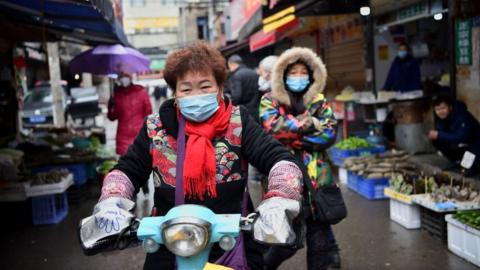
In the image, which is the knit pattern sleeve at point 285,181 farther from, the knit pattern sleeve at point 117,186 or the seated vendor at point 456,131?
the seated vendor at point 456,131

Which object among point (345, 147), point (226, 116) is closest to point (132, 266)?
point (226, 116)

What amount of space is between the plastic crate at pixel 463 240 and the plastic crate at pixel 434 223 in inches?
7.5

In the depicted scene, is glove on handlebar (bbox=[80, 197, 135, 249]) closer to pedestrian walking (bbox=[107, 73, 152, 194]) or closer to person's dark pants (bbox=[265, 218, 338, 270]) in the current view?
person's dark pants (bbox=[265, 218, 338, 270])

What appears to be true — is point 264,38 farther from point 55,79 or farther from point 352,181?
point 55,79

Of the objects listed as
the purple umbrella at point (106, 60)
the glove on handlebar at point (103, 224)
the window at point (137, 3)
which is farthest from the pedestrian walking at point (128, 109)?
the window at point (137, 3)

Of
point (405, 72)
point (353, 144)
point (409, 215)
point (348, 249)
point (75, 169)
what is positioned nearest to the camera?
point (348, 249)

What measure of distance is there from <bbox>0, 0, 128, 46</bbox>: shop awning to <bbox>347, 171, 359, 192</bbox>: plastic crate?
439 centimetres

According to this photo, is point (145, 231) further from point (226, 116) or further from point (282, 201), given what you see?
point (226, 116)

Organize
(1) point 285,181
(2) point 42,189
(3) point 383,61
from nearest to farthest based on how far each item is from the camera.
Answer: (1) point 285,181 < (2) point 42,189 < (3) point 383,61

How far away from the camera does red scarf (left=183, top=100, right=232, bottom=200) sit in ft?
8.06

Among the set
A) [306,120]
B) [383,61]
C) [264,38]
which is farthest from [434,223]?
[264,38]

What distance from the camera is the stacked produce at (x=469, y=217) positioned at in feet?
16.5

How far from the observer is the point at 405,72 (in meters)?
9.95

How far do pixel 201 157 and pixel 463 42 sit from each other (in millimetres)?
6255
